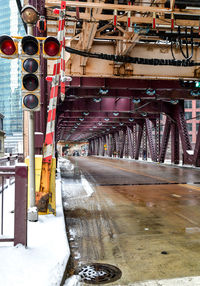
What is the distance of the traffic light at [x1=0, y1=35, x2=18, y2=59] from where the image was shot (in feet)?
18.2

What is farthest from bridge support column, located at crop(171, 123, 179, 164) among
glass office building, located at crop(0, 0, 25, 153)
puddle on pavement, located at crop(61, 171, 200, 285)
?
glass office building, located at crop(0, 0, 25, 153)

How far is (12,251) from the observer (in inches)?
163

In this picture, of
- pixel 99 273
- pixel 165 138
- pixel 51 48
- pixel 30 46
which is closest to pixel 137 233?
pixel 99 273

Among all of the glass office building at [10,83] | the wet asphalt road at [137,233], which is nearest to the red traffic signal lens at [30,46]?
the wet asphalt road at [137,233]

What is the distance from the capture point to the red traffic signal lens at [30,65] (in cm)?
567

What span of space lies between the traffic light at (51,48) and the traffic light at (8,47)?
0.55 metres

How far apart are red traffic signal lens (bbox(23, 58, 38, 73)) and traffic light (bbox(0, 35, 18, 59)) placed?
0.26m

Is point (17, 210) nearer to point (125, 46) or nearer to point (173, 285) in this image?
point (173, 285)

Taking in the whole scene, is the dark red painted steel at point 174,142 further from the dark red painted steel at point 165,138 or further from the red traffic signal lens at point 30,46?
the red traffic signal lens at point 30,46

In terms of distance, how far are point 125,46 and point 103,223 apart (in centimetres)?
984

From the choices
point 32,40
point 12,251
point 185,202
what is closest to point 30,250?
point 12,251

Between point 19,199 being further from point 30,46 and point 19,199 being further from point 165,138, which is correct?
point 165,138

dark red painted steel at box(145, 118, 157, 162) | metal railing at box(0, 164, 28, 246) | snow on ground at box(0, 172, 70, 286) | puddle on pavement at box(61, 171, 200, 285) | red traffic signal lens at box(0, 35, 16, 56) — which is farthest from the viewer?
dark red painted steel at box(145, 118, 157, 162)

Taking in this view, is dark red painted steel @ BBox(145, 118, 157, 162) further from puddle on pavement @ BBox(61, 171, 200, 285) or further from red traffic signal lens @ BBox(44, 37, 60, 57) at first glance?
red traffic signal lens @ BBox(44, 37, 60, 57)
